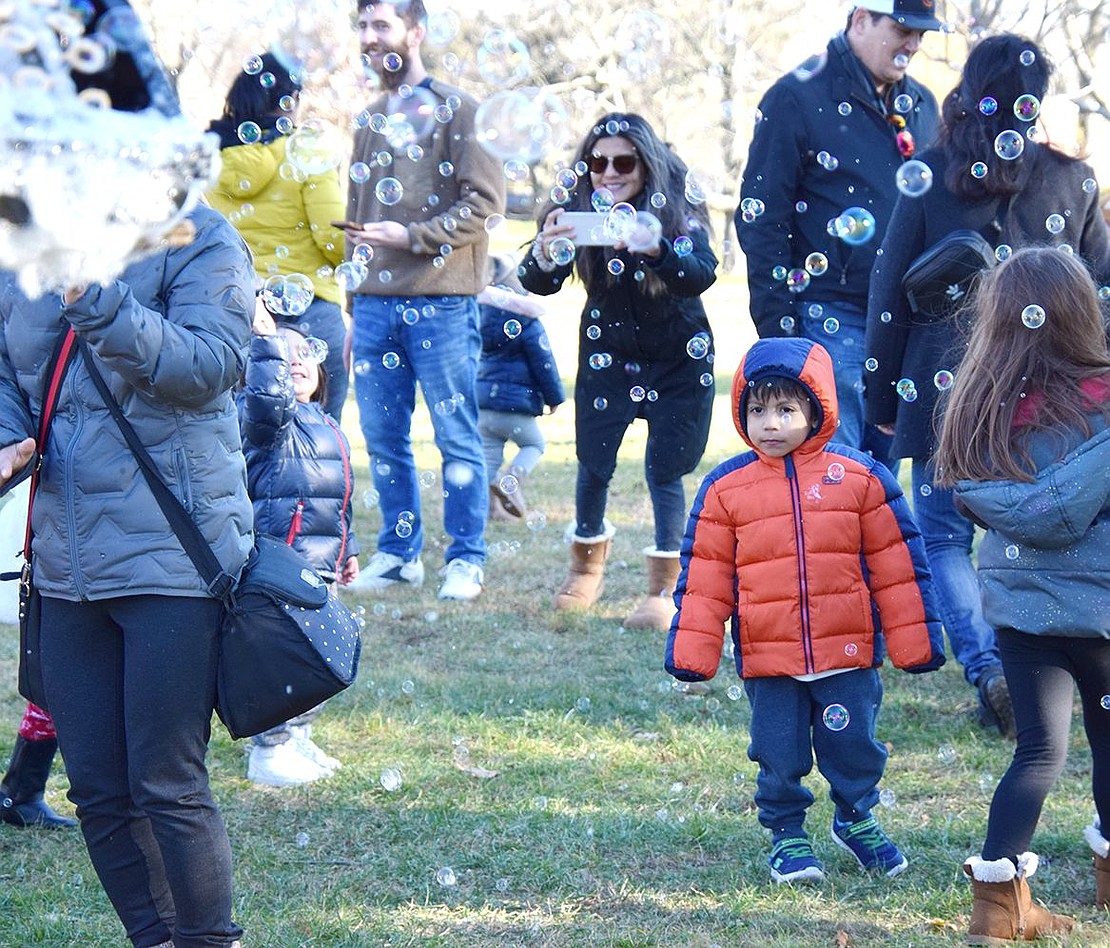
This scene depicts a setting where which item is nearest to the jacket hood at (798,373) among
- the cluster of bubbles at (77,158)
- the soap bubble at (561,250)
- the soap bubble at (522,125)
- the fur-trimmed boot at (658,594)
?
the soap bubble at (561,250)

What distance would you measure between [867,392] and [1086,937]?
192cm

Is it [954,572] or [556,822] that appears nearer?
[556,822]

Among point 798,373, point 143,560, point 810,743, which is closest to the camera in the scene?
point 143,560

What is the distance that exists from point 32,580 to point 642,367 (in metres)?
3.08

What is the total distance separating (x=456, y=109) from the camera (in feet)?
19.1

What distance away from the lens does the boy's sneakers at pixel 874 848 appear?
11.3 feet

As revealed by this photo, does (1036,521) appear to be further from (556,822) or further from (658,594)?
(658,594)

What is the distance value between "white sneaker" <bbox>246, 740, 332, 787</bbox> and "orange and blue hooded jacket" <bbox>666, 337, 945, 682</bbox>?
1.29 m

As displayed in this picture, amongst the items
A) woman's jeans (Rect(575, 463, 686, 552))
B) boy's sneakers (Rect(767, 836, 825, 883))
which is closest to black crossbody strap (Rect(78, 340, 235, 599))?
boy's sneakers (Rect(767, 836, 825, 883))

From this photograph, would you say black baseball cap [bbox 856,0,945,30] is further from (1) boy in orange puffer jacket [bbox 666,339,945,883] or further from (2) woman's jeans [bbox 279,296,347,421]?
(2) woman's jeans [bbox 279,296,347,421]

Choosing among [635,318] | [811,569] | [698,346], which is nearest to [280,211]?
[635,318]

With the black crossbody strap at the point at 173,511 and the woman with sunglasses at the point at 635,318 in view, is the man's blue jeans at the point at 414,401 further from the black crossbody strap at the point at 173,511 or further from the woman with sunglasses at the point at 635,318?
the black crossbody strap at the point at 173,511

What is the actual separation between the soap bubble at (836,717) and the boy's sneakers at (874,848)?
244 millimetres

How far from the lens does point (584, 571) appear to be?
5992mm
